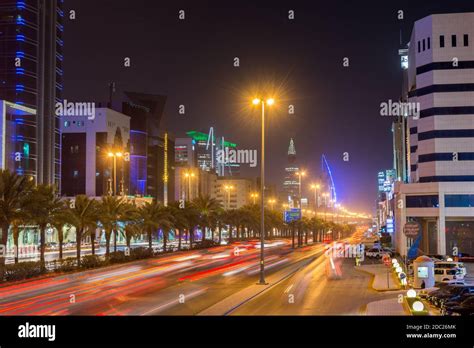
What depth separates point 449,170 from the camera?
236ft

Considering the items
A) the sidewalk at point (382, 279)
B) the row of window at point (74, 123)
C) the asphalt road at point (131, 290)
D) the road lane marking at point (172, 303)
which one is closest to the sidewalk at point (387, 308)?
the sidewalk at point (382, 279)

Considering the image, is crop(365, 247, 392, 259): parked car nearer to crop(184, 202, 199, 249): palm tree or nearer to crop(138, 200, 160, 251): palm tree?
crop(184, 202, 199, 249): palm tree

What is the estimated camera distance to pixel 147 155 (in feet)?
605

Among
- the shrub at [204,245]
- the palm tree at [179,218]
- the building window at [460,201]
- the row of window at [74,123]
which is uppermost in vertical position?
the row of window at [74,123]

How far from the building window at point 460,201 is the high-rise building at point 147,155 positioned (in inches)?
4268

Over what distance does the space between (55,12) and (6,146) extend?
1400 inches

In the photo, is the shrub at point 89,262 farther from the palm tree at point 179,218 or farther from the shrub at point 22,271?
the palm tree at point 179,218

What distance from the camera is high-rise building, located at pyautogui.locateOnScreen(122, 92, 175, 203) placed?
169 m

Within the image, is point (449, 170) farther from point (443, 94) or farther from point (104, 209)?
point (104, 209)

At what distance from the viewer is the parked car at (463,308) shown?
2017cm

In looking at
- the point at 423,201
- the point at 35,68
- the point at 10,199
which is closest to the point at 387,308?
Answer: the point at 10,199
